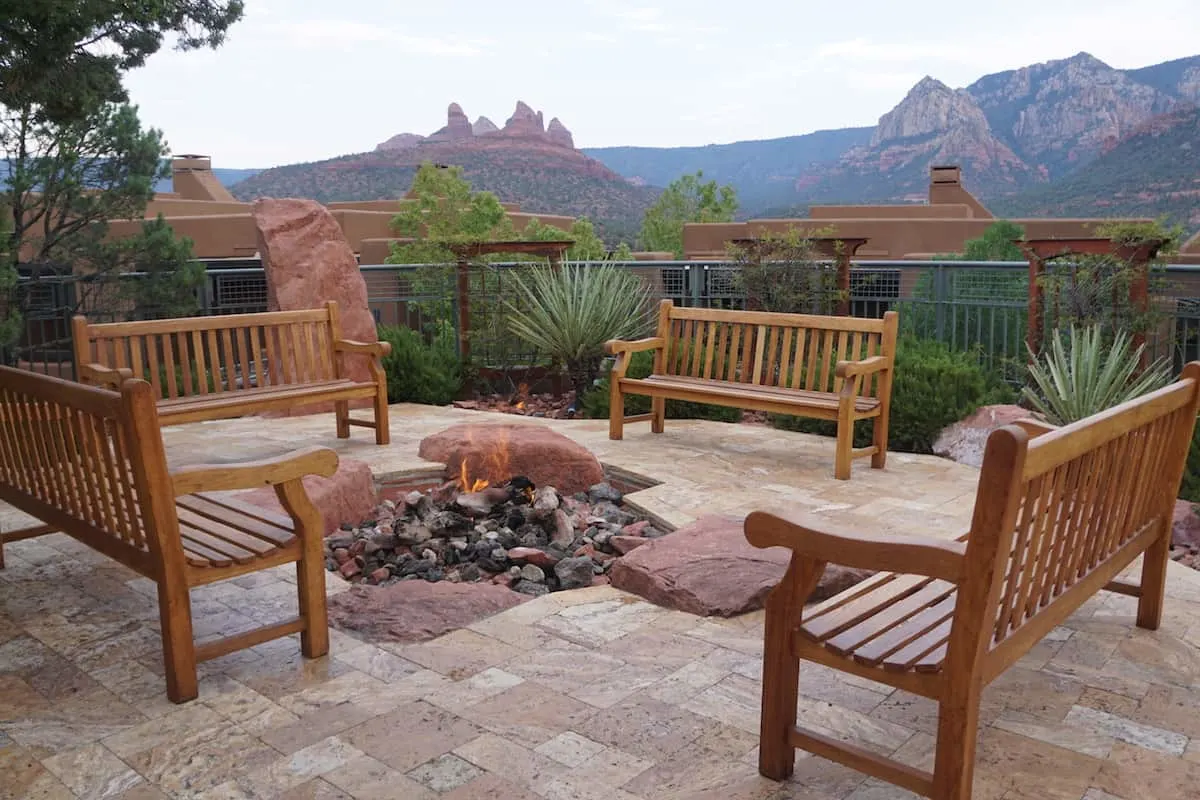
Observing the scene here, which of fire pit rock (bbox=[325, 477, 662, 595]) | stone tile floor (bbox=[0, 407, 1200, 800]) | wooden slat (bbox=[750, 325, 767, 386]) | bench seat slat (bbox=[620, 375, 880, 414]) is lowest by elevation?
fire pit rock (bbox=[325, 477, 662, 595])

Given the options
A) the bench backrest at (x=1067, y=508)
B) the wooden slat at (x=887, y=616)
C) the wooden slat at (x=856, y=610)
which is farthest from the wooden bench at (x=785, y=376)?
the wooden slat at (x=887, y=616)

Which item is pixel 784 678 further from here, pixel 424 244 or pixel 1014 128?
pixel 1014 128

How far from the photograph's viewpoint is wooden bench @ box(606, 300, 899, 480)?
5.72m

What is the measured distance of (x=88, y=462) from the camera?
10.7ft

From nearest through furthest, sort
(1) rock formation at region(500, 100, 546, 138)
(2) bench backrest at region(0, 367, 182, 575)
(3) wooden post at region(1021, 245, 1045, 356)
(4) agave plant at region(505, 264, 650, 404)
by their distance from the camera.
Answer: (2) bench backrest at region(0, 367, 182, 575) < (3) wooden post at region(1021, 245, 1045, 356) < (4) agave plant at region(505, 264, 650, 404) < (1) rock formation at region(500, 100, 546, 138)

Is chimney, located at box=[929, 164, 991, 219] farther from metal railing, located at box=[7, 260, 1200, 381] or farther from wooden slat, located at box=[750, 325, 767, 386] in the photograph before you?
wooden slat, located at box=[750, 325, 767, 386]

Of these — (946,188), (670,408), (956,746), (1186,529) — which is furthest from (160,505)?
(946,188)

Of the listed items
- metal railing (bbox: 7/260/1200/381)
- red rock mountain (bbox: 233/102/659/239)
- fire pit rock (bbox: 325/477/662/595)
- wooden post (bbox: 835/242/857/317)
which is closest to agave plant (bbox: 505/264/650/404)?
metal railing (bbox: 7/260/1200/381)

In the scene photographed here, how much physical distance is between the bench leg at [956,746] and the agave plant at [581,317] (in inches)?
261

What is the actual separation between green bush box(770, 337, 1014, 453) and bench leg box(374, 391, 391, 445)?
2.82 m

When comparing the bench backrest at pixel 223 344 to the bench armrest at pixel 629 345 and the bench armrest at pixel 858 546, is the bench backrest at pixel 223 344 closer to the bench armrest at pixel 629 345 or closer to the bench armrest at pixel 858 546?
the bench armrest at pixel 629 345

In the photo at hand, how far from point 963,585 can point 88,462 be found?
2543mm

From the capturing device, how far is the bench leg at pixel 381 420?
6.49m

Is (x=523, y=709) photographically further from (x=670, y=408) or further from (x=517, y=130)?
(x=517, y=130)
